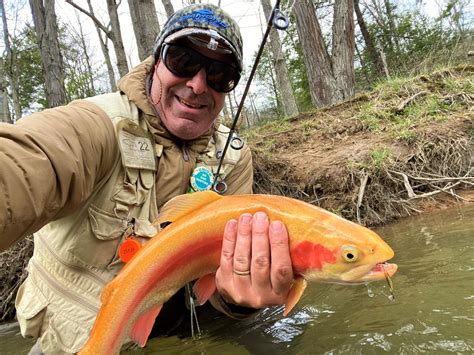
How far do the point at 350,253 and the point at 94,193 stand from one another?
1.41m

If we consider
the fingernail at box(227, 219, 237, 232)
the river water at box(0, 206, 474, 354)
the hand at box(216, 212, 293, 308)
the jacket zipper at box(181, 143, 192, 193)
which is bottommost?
the river water at box(0, 206, 474, 354)

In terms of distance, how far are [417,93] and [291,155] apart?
2.79 meters

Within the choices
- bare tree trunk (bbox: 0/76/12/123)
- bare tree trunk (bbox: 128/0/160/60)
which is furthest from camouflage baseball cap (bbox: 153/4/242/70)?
bare tree trunk (bbox: 0/76/12/123)

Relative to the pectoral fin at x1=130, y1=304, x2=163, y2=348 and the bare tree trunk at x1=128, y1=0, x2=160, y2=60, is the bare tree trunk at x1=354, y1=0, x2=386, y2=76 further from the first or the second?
the pectoral fin at x1=130, y1=304, x2=163, y2=348

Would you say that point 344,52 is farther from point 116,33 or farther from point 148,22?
point 116,33

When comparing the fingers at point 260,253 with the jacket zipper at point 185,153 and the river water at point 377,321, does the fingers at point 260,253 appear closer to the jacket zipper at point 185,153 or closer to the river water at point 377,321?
the river water at point 377,321

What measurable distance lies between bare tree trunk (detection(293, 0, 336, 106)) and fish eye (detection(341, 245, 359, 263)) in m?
8.62

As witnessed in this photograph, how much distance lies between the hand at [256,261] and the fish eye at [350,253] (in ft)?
0.77

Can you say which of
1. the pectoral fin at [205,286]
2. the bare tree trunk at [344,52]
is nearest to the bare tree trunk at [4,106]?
the bare tree trunk at [344,52]

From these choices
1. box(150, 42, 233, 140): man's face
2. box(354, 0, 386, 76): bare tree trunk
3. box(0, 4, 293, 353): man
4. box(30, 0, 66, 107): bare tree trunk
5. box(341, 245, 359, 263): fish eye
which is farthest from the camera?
box(354, 0, 386, 76): bare tree trunk

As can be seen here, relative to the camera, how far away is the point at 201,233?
1708 millimetres

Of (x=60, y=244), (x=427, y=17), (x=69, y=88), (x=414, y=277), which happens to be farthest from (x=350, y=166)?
(x=69, y=88)

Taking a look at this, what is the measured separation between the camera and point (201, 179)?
2518 mm

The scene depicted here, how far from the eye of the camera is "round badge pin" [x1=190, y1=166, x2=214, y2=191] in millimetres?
2494
